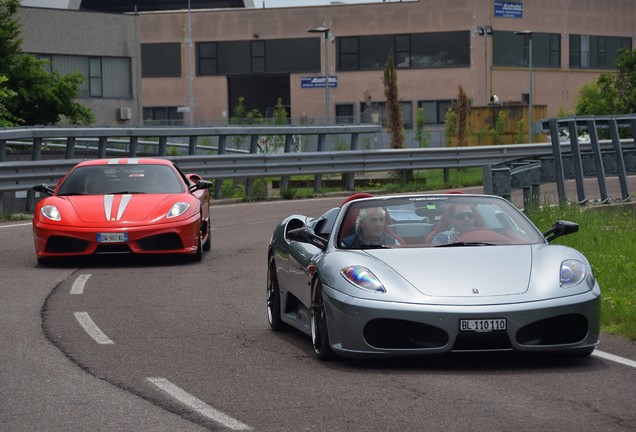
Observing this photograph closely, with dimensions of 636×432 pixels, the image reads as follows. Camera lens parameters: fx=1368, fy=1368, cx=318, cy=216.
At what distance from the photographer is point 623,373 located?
26.7 feet

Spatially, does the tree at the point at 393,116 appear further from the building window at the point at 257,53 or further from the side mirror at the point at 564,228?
the side mirror at the point at 564,228

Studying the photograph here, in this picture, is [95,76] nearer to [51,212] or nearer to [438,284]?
[51,212]

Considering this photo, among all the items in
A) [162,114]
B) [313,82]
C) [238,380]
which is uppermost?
[313,82]

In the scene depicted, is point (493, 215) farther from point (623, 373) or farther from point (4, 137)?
point (4, 137)

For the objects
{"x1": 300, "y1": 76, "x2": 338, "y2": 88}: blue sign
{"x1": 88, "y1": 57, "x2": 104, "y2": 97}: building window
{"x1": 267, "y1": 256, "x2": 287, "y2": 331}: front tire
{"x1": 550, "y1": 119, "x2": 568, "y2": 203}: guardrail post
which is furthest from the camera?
{"x1": 300, "y1": 76, "x2": 338, "y2": 88}: blue sign

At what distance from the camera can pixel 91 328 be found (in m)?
10.5

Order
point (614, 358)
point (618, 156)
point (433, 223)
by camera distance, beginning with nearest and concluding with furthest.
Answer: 1. point (614, 358)
2. point (433, 223)
3. point (618, 156)

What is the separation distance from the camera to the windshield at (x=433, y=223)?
9.39 m

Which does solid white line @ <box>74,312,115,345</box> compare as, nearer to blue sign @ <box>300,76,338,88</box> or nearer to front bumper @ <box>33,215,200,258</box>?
front bumper @ <box>33,215,200,258</box>

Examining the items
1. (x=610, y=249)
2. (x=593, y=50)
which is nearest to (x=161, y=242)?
(x=610, y=249)

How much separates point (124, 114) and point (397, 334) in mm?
54122

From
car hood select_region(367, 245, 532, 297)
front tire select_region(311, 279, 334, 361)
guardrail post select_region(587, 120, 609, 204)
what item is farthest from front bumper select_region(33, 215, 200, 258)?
guardrail post select_region(587, 120, 609, 204)

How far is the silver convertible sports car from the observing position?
26.8ft

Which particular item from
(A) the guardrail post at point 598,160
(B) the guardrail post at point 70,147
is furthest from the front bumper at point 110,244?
(B) the guardrail post at point 70,147
